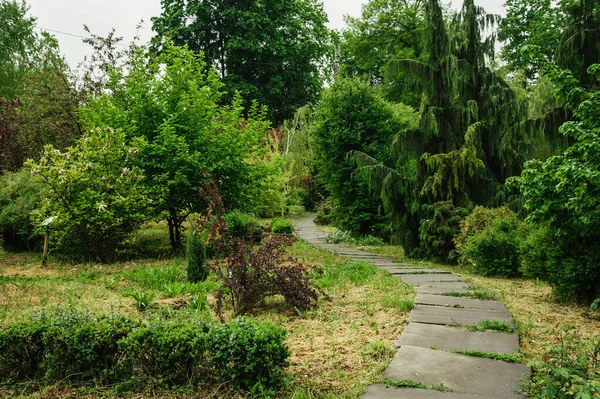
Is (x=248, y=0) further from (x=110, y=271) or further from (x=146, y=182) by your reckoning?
(x=110, y=271)

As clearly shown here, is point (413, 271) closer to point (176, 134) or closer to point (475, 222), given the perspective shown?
point (475, 222)

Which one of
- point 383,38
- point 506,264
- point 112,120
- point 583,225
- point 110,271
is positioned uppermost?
point 383,38

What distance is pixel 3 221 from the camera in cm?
978

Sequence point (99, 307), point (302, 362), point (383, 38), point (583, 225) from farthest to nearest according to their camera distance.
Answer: point (383, 38) < point (99, 307) < point (583, 225) < point (302, 362)

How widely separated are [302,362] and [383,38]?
883 inches

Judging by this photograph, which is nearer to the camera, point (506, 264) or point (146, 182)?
point (506, 264)

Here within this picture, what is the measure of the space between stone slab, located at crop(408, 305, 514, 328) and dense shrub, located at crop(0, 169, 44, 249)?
876cm

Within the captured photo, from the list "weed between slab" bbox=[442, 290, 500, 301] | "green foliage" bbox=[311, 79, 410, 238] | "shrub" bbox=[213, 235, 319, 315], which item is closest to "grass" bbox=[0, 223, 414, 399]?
"shrub" bbox=[213, 235, 319, 315]

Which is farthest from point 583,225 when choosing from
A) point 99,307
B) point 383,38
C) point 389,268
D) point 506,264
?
point 383,38

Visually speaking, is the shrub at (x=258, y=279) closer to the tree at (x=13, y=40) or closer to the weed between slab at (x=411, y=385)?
the weed between slab at (x=411, y=385)

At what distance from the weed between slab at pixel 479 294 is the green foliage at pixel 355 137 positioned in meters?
7.00

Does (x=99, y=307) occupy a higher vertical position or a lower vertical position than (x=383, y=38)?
lower

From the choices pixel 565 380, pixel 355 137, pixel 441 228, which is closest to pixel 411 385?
pixel 565 380

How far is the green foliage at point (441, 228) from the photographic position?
8001 millimetres
